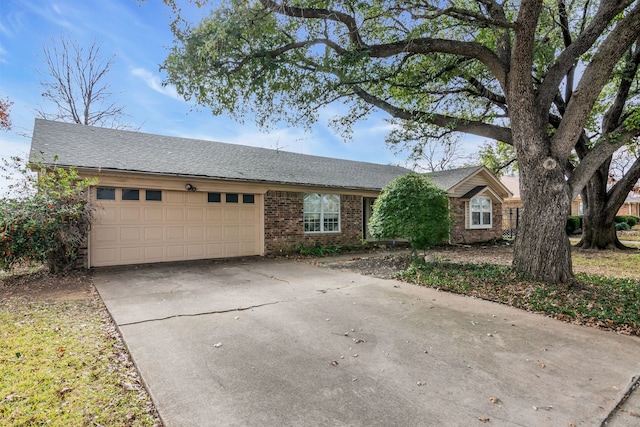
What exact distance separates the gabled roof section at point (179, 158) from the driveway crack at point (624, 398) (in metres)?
9.34

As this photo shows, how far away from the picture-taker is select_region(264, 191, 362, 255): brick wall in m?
11.5

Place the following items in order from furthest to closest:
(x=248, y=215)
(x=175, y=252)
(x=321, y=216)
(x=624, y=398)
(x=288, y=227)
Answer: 1. (x=321, y=216)
2. (x=288, y=227)
3. (x=248, y=215)
4. (x=175, y=252)
5. (x=624, y=398)

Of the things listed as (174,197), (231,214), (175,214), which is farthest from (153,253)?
(231,214)

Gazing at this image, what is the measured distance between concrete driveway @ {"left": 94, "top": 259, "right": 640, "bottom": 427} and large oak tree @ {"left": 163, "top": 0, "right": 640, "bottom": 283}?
3.01 meters

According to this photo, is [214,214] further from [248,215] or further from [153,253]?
[153,253]

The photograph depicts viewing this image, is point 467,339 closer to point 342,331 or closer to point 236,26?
point 342,331

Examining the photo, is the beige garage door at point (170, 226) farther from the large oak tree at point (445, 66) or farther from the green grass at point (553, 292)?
the green grass at point (553, 292)

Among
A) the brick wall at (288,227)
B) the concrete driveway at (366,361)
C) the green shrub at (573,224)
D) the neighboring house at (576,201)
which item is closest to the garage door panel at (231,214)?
the brick wall at (288,227)

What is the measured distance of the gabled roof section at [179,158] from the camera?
8867mm

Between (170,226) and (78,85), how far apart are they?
15.9m

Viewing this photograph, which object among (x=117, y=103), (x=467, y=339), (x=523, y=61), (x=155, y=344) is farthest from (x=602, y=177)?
(x=117, y=103)

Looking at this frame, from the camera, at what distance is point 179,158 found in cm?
1067

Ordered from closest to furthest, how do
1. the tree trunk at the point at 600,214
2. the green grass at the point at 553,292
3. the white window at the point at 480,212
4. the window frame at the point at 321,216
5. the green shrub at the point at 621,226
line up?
1. the green grass at the point at 553,292
2. the window frame at the point at 321,216
3. the tree trunk at the point at 600,214
4. the white window at the point at 480,212
5. the green shrub at the point at 621,226

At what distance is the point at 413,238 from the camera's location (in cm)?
895
